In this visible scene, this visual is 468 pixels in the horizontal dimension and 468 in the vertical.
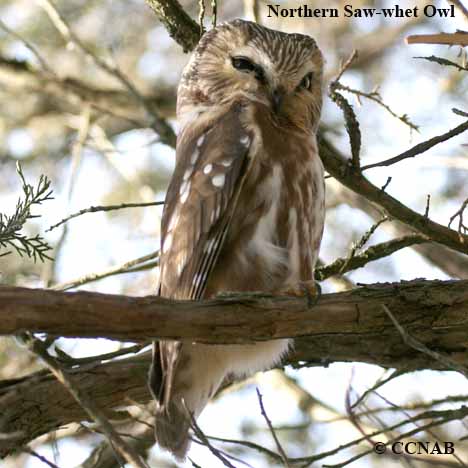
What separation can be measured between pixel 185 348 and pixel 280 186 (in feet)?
2.98

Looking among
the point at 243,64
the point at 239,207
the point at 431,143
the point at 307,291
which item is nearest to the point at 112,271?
the point at 239,207

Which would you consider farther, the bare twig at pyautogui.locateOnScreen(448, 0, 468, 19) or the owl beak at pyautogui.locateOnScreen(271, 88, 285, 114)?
the owl beak at pyautogui.locateOnScreen(271, 88, 285, 114)

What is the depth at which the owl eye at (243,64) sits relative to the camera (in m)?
4.54

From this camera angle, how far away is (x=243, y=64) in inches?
180

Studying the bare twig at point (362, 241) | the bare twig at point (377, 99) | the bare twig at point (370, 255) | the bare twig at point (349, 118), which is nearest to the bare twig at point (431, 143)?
the bare twig at point (349, 118)

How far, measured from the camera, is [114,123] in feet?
26.2

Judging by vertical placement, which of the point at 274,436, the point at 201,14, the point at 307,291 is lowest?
the point at 274,436

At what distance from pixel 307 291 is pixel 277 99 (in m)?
1.28

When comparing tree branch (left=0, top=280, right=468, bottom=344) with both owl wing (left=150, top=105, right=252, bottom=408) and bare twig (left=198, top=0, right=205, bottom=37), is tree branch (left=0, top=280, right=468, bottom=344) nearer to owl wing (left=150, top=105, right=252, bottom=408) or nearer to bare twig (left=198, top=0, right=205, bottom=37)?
owl wing (left=150, top=105, right=252, bottom=408)

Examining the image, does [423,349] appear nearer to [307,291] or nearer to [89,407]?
[307,291]

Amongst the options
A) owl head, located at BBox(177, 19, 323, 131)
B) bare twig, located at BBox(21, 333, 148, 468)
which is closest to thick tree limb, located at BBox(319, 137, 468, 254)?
owl head, located at BBox(177, 19, 323, 131)

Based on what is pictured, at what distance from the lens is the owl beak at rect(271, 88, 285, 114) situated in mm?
4344

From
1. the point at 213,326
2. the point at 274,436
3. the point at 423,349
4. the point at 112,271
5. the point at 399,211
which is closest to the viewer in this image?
the point at 213,326

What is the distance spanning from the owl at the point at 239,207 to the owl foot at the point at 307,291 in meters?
0.06
